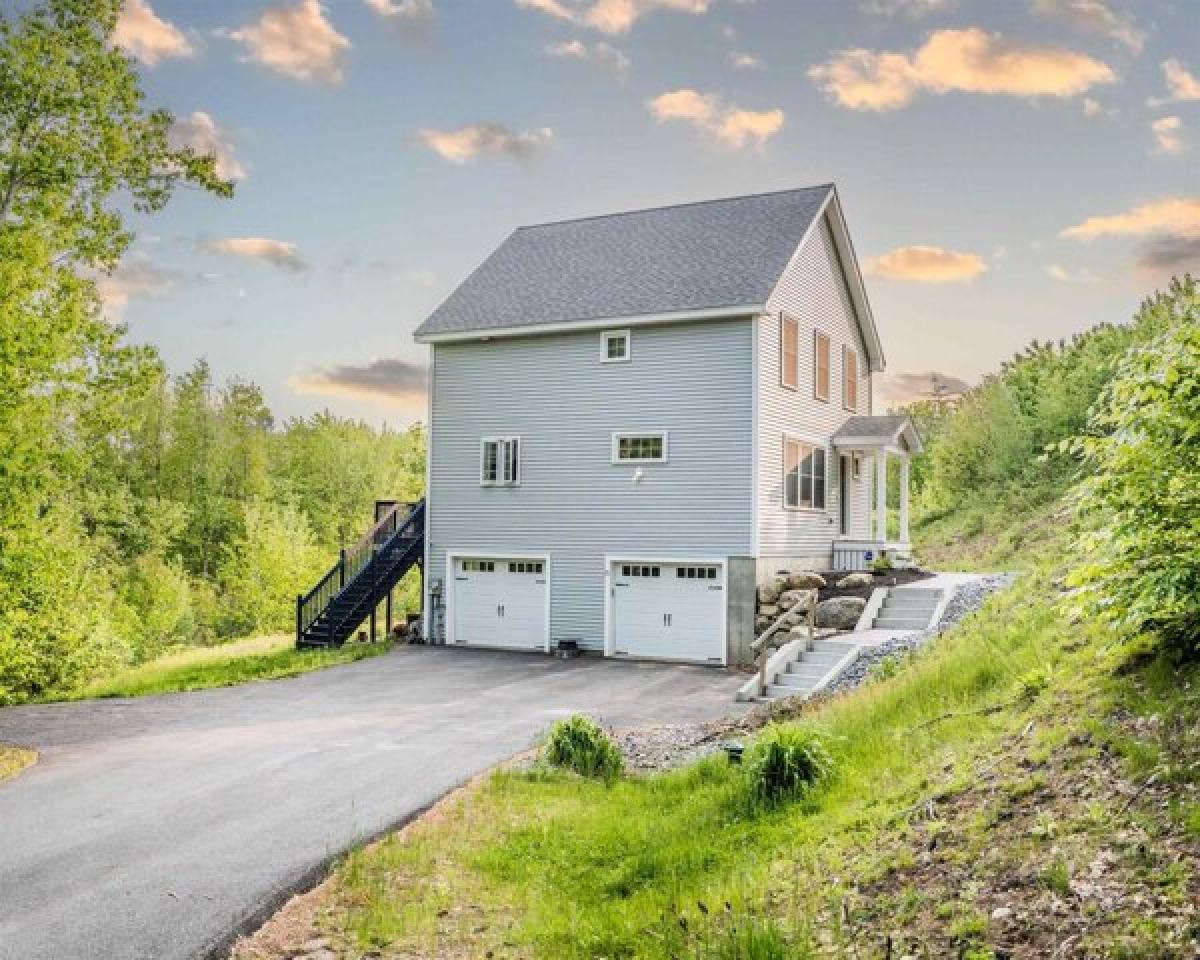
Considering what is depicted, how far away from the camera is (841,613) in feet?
63.8

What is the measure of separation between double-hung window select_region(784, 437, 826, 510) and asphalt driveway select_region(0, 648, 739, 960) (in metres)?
4.83

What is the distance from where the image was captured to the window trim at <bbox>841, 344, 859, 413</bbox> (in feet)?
82.4

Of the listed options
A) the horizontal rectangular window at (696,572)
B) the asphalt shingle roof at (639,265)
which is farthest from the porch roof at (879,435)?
the horizontal rectangular window at (696,572)

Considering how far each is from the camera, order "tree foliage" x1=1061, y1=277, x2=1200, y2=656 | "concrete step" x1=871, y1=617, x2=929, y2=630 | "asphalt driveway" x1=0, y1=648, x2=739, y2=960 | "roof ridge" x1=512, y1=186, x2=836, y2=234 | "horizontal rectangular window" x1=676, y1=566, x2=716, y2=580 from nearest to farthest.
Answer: "tree foliage" x1=1061, y1=277, x2=1200, y2=656 < "asphalt driveway" x1=0, y1=648, x2=739, y2=960 < "concrete step" x1=871, y1=617, x2=929, y2=630 < "horizontal rectangular window" x1=676, y1=566, x2=716, y2=580 < "roof ridge" x1=512, y1=186, x2=836, y2=234

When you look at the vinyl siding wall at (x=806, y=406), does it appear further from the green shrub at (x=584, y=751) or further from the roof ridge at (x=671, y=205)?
the green shrub at (x=584, y=751)

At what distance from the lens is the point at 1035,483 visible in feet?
104

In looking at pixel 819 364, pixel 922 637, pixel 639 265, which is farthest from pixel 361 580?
pixel 922 637

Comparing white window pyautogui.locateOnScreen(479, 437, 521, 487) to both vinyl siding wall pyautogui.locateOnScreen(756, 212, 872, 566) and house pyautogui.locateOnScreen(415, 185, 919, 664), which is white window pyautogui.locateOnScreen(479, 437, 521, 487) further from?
vinyl siding wall pyautogui.locateOnScreen(756, 212, 872, 566)

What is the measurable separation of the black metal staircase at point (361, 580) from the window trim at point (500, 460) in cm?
Answer: 257

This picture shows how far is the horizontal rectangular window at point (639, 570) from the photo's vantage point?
2112cm

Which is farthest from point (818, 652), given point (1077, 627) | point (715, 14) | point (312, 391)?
point (312, 391)

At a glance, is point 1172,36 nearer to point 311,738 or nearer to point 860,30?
point 860,30

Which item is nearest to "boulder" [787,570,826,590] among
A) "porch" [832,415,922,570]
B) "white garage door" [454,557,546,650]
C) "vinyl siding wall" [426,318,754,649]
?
"vinyl siding wall" [426,318,754,649]

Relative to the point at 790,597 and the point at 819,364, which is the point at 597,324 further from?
the point at 790,597
